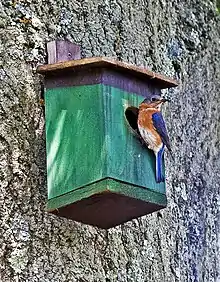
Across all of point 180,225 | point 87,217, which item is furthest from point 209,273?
point 87,217

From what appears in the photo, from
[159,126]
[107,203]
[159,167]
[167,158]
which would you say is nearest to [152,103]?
[159,126]

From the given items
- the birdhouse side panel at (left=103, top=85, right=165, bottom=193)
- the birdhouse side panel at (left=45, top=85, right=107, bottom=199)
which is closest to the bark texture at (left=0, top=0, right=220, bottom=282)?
the birdhouse side panel at (left=45, top=85, right=107, bottom=199)

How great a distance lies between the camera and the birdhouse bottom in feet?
7.88

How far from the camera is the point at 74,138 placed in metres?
2.52

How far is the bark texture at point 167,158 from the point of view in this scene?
8.40ft

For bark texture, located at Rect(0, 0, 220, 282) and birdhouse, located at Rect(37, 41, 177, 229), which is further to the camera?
bark texture, located at Rect(0, 0, 220, 282)

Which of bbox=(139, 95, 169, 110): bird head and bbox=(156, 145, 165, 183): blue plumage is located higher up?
bbox=(139, 95, 169, 110): bird head

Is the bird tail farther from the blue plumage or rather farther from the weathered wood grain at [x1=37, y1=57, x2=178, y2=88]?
the weathered wood grain at [x1=37, y1=57, x2=178, y2=88]

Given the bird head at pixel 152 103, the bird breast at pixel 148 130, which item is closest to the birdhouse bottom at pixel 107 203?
the bird breast at pixel 148 130

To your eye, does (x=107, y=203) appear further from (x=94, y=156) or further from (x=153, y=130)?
(x=153, y=130)

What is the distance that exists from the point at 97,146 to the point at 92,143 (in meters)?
0.02

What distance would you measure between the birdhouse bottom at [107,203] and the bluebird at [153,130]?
91 millimetres

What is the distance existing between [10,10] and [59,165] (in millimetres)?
502

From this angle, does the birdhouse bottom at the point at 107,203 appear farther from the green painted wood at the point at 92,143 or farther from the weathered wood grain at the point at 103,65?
the weathered wood grain at the point at 103,65
